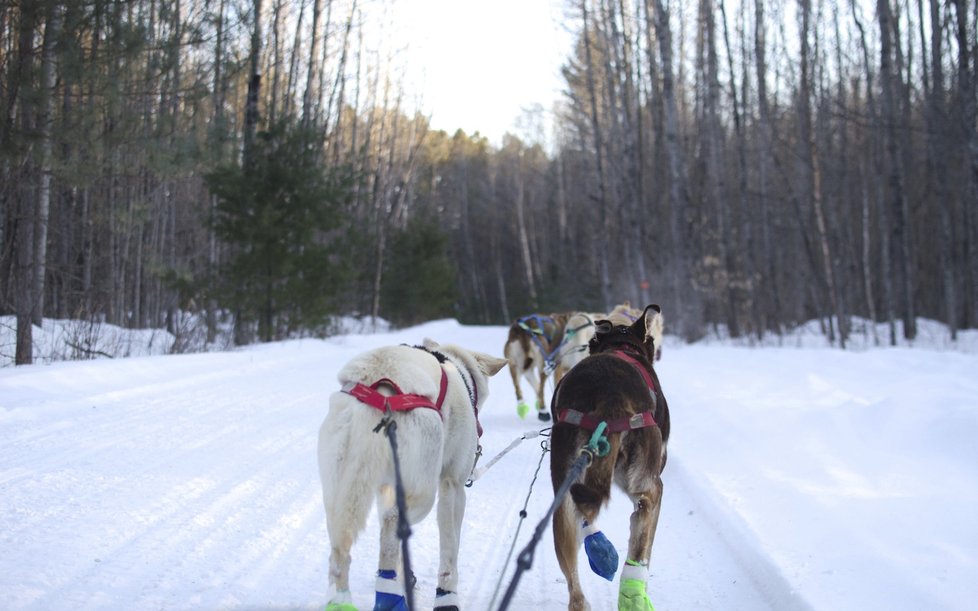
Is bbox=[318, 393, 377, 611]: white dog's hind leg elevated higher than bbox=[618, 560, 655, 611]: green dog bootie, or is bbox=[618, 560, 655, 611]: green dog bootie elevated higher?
bbox=[318, 393, 377, 611]: white dog's hind leg

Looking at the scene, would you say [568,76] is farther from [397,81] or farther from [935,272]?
[935,272]

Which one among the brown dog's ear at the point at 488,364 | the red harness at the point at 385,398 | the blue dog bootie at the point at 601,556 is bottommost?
the blue dog bootie at the point at 601,556

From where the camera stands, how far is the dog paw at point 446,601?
10.2 ft

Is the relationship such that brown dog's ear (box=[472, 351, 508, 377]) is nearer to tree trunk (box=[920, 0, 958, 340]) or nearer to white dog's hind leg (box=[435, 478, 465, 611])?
white dog's hind leg (box=[435, 478, 465, 611])

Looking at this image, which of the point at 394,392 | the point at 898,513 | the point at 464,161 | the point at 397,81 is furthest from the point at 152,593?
the point at 464,161

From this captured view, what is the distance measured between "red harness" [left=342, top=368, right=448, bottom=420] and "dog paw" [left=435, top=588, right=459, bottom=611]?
0.86 m

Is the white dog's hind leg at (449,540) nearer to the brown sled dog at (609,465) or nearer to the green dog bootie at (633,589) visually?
the brown sled dog at (609,465)

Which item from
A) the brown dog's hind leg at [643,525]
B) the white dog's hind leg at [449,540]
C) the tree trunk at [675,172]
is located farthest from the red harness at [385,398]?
the tree trunk at [675,172]

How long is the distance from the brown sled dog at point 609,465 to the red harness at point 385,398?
0.64 m

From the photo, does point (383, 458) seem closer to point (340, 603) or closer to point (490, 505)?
point (340, 603)

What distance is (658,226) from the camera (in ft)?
95.9

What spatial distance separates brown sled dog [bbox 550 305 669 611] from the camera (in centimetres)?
296

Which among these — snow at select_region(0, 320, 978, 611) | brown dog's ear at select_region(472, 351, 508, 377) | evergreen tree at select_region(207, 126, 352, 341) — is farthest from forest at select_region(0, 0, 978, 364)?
brown dog's ear at select_region(472, 351, 508, 377)

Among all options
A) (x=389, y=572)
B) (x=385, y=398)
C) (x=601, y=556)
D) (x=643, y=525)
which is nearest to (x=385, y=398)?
(x=385, y=398)
